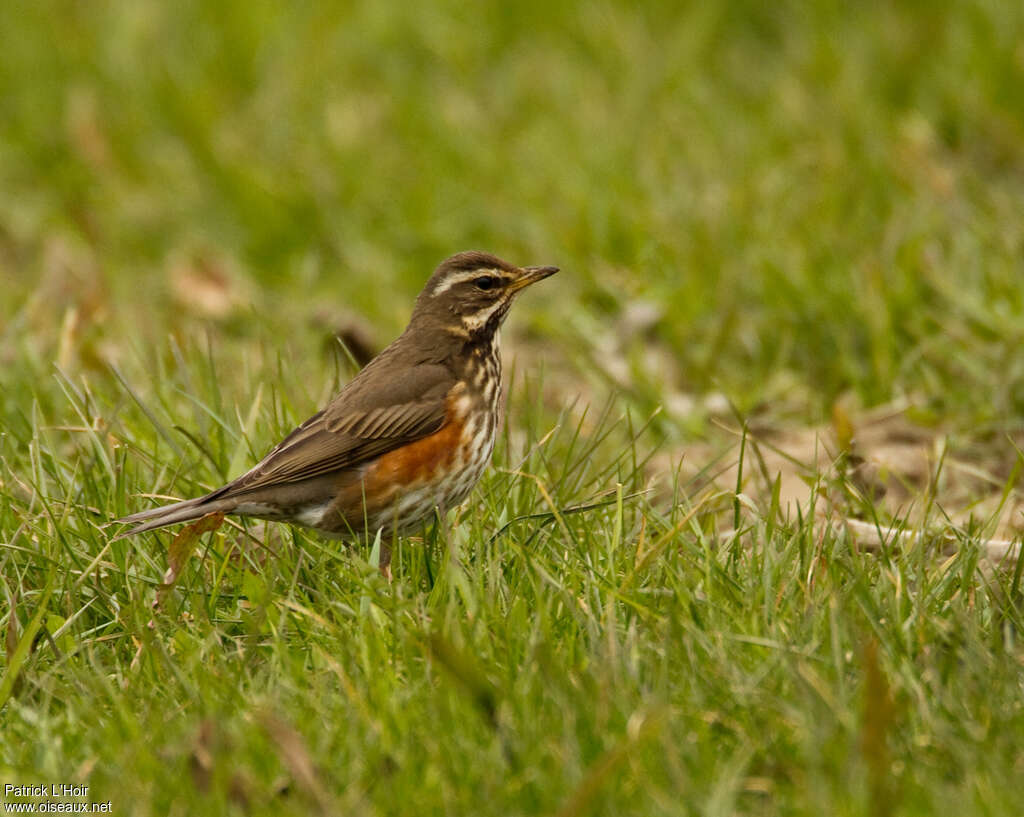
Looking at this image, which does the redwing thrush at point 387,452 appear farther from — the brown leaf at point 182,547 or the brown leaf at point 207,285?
the brown leaf at point 207,285

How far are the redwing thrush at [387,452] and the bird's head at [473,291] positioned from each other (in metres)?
0.14

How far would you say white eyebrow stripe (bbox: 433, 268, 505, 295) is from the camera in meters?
6.57

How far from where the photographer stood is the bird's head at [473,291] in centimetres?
653

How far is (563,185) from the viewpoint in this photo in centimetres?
1030

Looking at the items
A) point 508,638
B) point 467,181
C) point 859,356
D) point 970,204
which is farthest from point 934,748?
point 467,181

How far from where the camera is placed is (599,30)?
39.8 ft

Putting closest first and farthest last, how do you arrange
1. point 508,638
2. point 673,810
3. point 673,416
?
point 673,810 → point 508,638 → point 673,416

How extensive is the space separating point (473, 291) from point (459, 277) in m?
0.08

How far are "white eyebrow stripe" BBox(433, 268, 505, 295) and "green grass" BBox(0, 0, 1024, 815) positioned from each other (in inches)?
26.3

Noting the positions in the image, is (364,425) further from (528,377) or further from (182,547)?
(528,377)

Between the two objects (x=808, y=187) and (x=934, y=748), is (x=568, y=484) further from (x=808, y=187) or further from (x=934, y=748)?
(x=808, y=187)

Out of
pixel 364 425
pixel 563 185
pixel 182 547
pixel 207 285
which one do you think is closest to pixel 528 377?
pixel 364 425

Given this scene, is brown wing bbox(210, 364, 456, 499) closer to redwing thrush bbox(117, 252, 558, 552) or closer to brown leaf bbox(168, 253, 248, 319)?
redwing thrush bbox(117, 252, 558, 552)

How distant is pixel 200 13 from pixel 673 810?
10.3m
